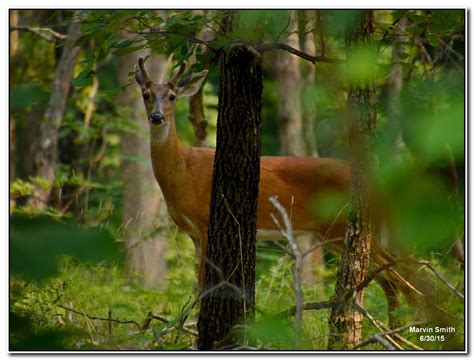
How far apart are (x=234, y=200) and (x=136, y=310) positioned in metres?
2.28

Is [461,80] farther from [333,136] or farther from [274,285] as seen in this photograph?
[274,285]

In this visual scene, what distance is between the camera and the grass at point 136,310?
2262mm

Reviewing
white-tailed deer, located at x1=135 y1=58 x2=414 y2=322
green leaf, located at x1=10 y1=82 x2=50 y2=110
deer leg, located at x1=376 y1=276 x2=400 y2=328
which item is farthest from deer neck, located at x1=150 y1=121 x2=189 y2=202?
green leaf, located at x1=10 y1=82 x2=50 y2=110

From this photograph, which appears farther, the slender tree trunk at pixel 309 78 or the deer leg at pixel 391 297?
the deer leg at pixel 391 297

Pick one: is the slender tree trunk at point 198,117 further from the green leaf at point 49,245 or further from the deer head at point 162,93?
the green leaf at point 49,245

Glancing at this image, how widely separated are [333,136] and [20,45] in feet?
33.4

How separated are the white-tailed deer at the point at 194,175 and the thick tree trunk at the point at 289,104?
161cm

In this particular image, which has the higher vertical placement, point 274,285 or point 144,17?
point 144,17

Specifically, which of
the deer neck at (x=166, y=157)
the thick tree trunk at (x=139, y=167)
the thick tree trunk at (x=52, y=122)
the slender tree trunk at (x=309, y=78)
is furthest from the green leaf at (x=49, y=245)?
the thick tree trunk at (x=52, y=122)

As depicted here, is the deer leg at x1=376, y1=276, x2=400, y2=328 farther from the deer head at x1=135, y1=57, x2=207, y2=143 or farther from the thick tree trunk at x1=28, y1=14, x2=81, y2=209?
the thick tree trunk at x1=28, y1=14, x2=81, y2=209

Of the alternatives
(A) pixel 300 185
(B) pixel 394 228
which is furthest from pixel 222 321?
(A) pixel 300 185

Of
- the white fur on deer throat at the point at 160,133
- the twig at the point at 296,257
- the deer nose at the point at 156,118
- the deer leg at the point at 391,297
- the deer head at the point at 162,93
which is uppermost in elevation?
the deer head at the point at 162,93

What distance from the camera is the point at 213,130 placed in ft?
41.6

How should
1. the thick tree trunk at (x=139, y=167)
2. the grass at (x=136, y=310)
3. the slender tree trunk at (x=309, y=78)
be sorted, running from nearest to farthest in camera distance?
1. the slender tree trunk at (x=309, y=78)
2. the grass at (x=136, y=310)
3. the thick tree trunk at (x=139, y=167)
